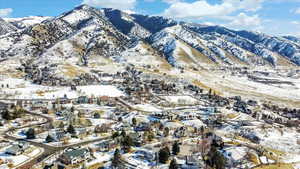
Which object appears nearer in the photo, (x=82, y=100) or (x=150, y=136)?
(x=150, y=136)

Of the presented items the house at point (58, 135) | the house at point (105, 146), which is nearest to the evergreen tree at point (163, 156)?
the house at point (105, 146)

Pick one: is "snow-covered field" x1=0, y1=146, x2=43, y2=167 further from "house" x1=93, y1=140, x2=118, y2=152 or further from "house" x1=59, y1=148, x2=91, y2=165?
"house" x1=93, y1=140, x2=118, y2=152

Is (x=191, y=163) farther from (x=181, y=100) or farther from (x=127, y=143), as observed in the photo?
(x=181, y=100)

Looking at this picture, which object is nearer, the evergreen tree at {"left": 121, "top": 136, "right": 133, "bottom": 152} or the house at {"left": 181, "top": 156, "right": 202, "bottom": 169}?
the house at {"left": 181, "top": 156, "right": 202, "bottom": 169}

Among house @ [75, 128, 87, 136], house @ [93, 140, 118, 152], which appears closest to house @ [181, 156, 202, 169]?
house @ [93, 140, 118, 152]

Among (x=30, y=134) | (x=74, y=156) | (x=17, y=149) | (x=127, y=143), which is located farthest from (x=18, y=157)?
(x=127, y=143)

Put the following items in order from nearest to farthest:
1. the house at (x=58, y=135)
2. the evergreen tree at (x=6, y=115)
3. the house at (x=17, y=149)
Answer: the house at (x=17, y=149) < the house at (x=58, y=135) < the evergreen tree at (x=6, y=115)

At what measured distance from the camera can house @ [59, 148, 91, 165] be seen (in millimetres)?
60594

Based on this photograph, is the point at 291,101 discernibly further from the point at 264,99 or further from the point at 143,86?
the point at 143,86

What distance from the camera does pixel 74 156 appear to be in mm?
61500

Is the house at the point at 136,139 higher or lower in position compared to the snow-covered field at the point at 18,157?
higher

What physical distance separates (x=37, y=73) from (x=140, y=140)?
459ft

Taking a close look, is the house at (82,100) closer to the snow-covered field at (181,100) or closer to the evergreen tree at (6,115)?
the evergreen tree at (6,115)

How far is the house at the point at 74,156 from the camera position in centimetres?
6059
